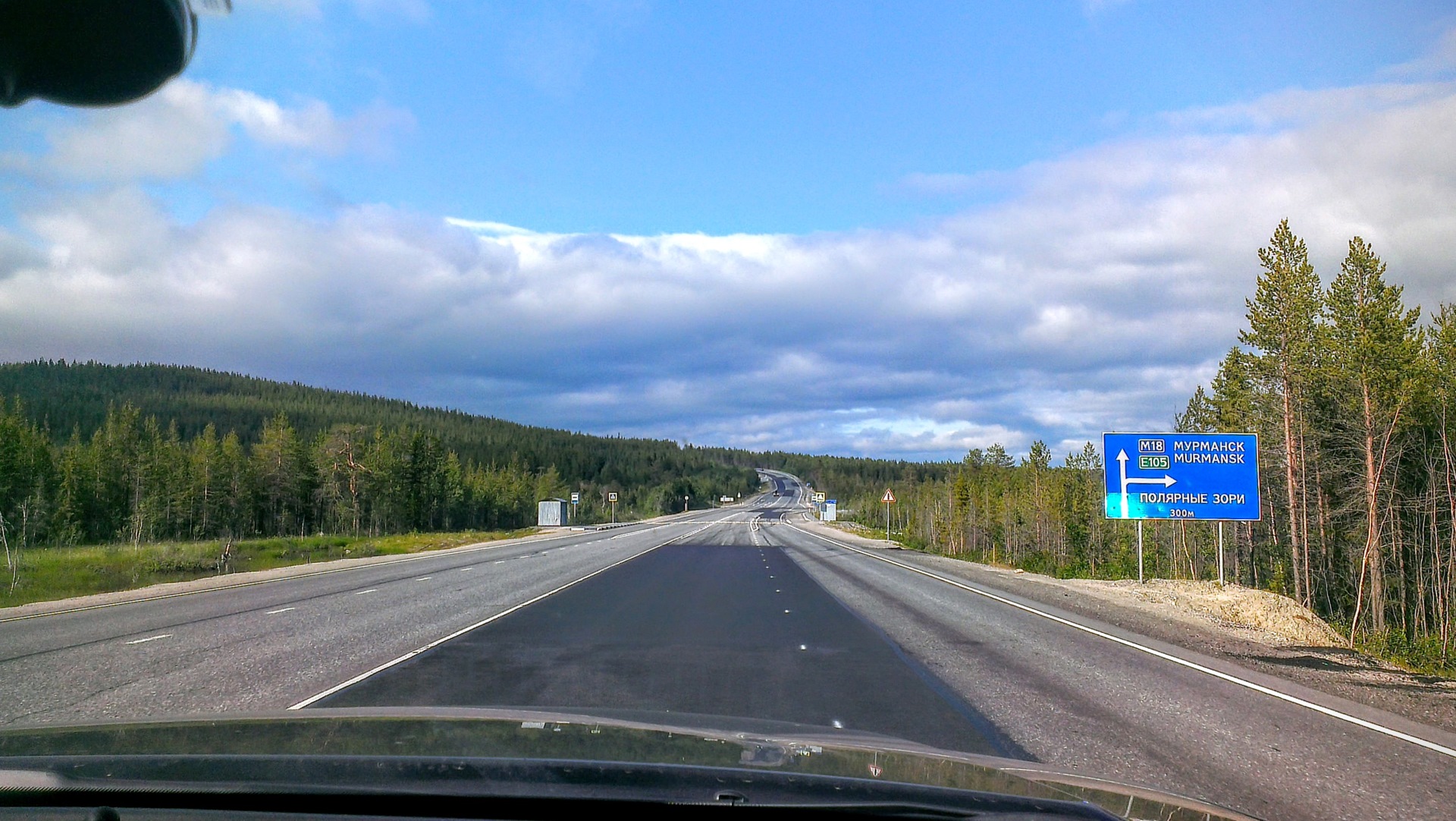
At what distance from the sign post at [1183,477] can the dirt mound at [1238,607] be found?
5.67ft

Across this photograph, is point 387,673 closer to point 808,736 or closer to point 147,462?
point 808,736

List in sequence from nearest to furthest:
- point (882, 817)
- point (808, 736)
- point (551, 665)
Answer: point (882, 817) < point (808, 736) < point (551, 665)

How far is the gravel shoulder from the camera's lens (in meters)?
10.8

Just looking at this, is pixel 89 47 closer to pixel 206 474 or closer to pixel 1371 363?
pixel 1371 363

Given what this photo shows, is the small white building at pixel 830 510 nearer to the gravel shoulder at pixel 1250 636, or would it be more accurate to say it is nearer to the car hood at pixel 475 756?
the gravel shoulder at pixel 1250 636

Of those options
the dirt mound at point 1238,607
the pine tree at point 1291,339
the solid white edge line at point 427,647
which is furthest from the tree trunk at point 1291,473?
the solid white edge line at point 427,647

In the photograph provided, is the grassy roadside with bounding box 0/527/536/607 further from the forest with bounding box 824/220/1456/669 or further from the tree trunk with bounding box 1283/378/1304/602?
the tree trunk with bounding box 1283/378/1304/602

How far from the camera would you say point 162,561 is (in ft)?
129

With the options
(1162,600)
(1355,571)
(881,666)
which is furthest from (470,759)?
(1355,571)

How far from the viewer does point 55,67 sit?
11.1 ft

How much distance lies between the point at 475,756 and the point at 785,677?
700 cm

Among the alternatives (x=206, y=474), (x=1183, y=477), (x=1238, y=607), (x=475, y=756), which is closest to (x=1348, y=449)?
(x=1183, y=477)

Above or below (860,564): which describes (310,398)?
above

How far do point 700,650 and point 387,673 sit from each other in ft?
13.8
